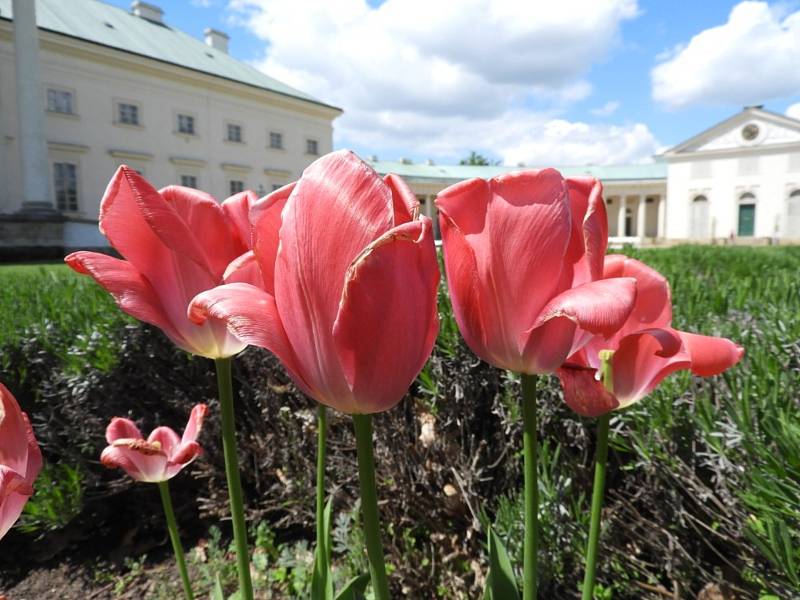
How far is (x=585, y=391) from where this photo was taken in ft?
1.97

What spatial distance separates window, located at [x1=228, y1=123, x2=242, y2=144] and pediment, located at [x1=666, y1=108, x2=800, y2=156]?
37335 mm

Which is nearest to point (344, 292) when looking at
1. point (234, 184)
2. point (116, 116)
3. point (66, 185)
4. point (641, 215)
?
point (66, 185)

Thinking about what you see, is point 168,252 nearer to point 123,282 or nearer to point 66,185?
point 123,282

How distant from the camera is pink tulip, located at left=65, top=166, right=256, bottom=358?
62 cm

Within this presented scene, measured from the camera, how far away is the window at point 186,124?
29712 mm

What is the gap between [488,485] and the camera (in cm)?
183

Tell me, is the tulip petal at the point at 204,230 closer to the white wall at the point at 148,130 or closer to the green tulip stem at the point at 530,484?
the green tulip stem at the point at 530,484

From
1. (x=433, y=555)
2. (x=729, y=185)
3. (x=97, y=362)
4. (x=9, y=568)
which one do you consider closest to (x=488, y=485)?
(x=433, y=555)

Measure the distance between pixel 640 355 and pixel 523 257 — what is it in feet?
0.73

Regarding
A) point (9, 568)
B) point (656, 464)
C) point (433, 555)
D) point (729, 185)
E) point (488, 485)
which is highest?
point (729, 185)

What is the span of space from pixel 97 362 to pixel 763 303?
273cm

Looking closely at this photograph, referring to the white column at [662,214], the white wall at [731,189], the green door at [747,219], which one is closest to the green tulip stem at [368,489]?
the white wall at [731,189]

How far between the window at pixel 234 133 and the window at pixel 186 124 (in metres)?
2.27

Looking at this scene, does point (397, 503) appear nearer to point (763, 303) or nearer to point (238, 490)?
point (238, 490)
